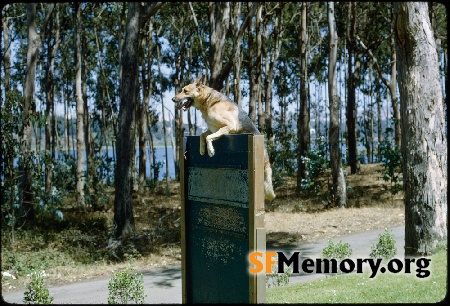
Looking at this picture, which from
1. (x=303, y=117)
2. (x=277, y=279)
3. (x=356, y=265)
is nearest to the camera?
(x=277, y=279)

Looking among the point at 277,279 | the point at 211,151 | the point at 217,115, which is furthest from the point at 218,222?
the point at 277,279

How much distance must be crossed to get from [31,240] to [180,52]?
2035 centimetres

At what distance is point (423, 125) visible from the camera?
9.03 meters

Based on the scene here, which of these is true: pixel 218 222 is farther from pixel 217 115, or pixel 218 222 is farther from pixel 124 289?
pixel 124 289

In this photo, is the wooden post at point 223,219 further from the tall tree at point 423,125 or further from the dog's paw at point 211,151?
the tall tree at point 423,125

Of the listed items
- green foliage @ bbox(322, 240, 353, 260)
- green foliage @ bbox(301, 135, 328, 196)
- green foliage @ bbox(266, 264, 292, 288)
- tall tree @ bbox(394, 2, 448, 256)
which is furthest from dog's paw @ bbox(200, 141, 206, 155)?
green foliage @ bbox(301, 135, 328, 196)

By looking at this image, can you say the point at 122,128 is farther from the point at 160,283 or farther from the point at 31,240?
the point at 160,283

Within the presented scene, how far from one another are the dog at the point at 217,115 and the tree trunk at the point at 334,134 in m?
13.4

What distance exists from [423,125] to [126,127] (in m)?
9.00

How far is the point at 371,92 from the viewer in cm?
4328

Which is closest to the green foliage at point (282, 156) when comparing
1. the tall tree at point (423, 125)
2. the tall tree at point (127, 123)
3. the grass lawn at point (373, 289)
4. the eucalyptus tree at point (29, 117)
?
the tall tree at point (127, 123)

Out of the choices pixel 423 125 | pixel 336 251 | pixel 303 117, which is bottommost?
pixel 336 251

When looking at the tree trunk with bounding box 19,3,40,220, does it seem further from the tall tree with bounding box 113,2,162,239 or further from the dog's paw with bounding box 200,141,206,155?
the dog's paw with bounding box 200,141,206,155

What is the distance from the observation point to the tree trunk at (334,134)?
1903 centimetres
